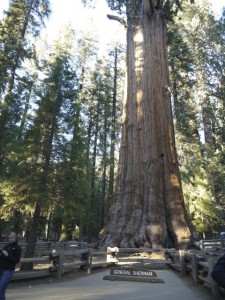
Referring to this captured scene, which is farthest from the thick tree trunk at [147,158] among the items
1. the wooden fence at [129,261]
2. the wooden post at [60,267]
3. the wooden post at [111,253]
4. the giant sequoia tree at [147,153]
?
the wooden post at [60,267]

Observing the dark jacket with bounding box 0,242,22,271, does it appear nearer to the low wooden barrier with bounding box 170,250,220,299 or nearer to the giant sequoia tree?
the low wooden barrier with bounding box 170,250,220,299

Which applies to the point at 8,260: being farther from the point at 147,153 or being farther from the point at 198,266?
the point at 147,153

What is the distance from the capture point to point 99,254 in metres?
9.52

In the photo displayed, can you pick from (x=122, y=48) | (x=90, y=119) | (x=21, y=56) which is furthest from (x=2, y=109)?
(x=122, y=48)

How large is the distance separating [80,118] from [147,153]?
41.9 feet

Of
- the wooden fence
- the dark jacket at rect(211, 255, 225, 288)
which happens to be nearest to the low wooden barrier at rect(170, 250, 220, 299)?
the wooden fence

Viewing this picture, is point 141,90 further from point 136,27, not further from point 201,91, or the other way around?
point 201,91

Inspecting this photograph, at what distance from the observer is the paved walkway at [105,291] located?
18.6 feet

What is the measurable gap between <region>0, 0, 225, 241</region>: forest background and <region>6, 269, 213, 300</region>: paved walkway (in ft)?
19.6

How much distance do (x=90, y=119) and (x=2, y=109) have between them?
15392 millimetres

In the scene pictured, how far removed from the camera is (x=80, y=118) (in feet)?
80.8

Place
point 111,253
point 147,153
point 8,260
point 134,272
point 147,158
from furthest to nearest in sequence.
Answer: point 147,153 → point 147,158 → point 111,253 → point 134,272 → point 8,260

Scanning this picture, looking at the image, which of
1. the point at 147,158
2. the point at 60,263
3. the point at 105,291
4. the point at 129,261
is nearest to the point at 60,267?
the point at 60,263

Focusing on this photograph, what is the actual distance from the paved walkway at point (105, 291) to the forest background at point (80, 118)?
5975 millimetres
